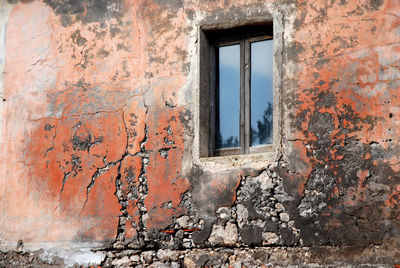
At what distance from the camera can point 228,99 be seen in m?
5.96

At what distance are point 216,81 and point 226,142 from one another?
542 mm

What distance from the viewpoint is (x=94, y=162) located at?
6082mm

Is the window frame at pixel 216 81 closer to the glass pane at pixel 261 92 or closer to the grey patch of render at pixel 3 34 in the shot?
the glass pane at pixel 261 92

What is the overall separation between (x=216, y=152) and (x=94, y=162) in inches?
41.6

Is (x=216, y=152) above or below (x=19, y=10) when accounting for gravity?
below

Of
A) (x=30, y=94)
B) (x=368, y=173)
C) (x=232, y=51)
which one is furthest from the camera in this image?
(x=30, y=94)

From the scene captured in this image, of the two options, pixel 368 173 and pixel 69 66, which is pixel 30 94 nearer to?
pixel 69 66

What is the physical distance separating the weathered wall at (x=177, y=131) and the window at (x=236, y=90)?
0.46ft

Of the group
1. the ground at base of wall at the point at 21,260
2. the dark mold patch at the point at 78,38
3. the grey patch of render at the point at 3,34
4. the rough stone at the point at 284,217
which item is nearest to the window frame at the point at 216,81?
the rough stone at the point at 284,217

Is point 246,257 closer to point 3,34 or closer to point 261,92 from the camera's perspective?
point 261,92

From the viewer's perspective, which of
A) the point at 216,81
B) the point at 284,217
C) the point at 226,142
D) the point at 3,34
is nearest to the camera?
the point at 284,217

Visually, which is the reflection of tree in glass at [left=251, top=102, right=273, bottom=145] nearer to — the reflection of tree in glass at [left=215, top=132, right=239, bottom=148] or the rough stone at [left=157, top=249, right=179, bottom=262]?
the reflection of tree in glass at [left=215, top=132, right=239, bottom=148]

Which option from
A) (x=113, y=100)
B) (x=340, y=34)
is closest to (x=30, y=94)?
(x=113, y=100)

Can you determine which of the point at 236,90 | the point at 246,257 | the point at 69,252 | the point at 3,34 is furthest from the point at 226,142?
the point at 3,34
